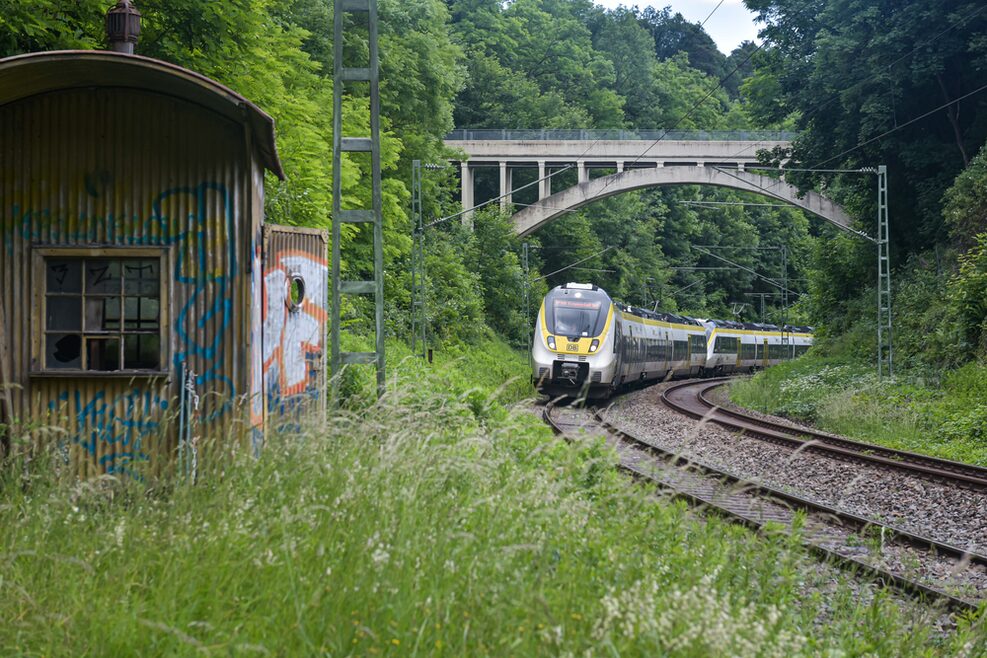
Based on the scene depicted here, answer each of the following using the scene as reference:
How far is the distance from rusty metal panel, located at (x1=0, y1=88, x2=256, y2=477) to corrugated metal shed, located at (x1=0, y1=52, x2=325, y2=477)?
A: 10mm

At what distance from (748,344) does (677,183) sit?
8362 millimetres

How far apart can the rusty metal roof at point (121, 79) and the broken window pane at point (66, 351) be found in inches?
70.3

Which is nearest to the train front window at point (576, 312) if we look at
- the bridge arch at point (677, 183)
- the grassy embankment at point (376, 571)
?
the grassy embankment at point (376, 571)

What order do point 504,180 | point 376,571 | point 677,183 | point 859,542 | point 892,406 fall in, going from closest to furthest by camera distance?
point 376,571 < point 859,542 < point 892,406 < point 504,180 < point 677,183

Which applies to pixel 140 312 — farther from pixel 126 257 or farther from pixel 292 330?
pixel 292 330

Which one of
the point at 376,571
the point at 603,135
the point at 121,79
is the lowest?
the point at 376,571

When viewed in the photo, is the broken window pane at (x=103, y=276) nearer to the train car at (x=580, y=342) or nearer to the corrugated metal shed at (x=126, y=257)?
the corrugated metal shed at (x=126, y=257)

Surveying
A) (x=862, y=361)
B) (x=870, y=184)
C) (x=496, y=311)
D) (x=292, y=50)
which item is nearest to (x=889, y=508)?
(x=292, y=50)

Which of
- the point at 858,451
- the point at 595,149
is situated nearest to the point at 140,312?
the point at 858,451

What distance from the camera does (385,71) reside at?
111ft

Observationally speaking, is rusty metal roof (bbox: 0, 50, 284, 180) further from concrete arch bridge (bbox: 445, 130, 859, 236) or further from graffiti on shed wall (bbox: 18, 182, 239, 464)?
concrete arch bridge (bbox: 445, 130, 859, 236)

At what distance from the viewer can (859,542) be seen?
354 inches

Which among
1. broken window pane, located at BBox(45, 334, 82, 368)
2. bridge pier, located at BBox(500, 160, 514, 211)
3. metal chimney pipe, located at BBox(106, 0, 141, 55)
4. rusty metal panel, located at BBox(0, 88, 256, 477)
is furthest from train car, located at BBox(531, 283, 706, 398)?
bridge pier, located at BBox(500, 160, 514, 211)

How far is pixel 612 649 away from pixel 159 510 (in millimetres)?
2384
